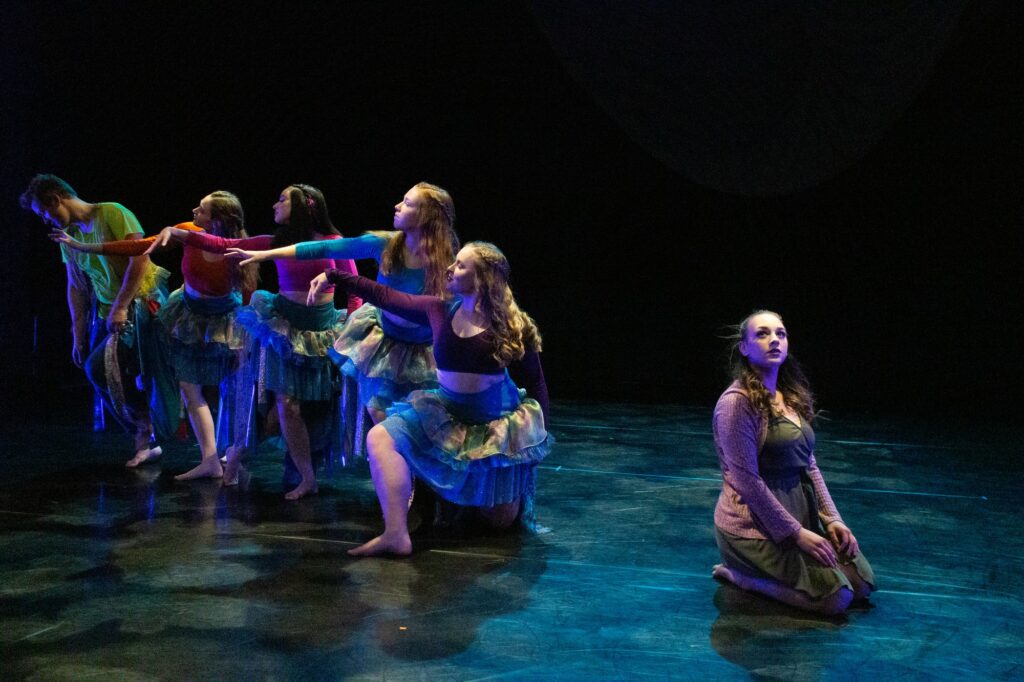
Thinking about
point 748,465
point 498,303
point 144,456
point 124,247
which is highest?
point 124,247

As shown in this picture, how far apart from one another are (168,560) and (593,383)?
488 cm

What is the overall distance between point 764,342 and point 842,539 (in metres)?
0.61

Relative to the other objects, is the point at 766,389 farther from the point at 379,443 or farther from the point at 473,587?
the point at 379,443

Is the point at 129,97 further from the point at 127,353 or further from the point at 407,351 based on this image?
the point at 407,351

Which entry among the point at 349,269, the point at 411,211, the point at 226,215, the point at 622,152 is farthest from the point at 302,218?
the point at 622,152

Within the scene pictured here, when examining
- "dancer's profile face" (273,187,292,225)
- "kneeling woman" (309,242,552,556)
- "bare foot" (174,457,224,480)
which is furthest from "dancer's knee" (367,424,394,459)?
"bare foot" (174,457,224,480)

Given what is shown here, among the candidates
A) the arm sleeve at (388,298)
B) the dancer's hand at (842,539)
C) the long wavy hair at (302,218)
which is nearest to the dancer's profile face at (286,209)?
the long wavy hair at (302,218)

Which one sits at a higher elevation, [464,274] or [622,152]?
[622,152]

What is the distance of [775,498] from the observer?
2.81 meters

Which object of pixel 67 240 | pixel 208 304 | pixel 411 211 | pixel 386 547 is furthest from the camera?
pixel 208 304

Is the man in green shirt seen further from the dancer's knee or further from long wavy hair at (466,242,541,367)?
long wavy hair at (466,242,541,367)

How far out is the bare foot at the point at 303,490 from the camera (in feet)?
13.3

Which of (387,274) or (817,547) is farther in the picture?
(387,274)

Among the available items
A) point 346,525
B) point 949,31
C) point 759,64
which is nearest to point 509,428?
point 346,525
